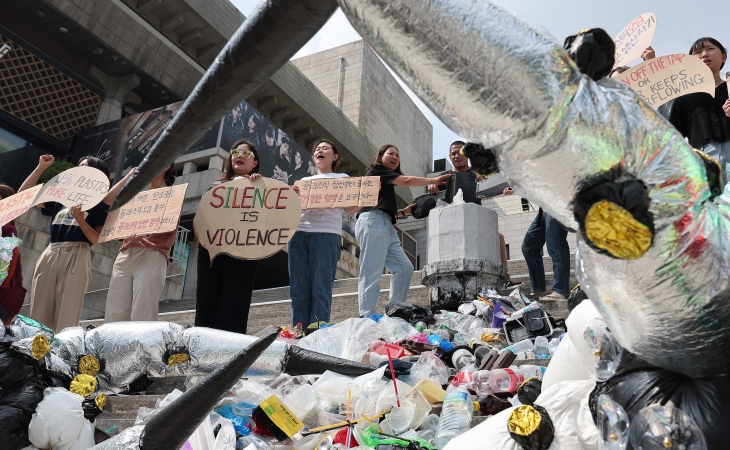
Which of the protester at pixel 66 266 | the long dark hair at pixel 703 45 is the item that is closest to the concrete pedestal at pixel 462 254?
the long dark hair at pixel 703 45

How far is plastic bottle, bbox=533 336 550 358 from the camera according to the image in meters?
4.20

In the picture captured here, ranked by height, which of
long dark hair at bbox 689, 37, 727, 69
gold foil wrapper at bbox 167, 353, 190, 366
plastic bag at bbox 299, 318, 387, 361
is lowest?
gold foil wrapper at bbox 167, 353, 190, 366

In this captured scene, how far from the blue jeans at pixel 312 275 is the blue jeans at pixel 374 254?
16.6 inches

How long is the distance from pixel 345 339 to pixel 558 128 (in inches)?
145

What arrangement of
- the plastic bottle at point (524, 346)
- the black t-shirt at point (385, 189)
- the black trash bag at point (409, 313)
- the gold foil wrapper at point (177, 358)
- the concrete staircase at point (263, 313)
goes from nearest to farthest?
the gold foil wrapper at point (177, 358)
the concrete staircase at point (263, 313)
the plastic bottle at point (524, 346)
the black trash bag at point (409, 313)
the black t-shirt at point (385, 189)

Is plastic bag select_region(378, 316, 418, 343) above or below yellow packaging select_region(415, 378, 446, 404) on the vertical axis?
above

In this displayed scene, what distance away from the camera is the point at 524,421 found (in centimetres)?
122

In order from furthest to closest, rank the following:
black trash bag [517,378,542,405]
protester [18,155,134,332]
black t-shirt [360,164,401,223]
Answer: black t-shirt [360,164,401,223] < protester [18,155,134,332] < black trash bag [517,378,542,405]

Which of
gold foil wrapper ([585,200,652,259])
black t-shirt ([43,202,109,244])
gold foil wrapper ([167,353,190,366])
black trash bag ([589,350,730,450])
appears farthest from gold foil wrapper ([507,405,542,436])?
black t-shirt ([43,202,109,244])

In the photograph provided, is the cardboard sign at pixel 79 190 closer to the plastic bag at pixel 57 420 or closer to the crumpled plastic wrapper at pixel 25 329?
the crumpled plastic wrapper at pixel 25 329

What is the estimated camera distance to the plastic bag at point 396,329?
4606 mm

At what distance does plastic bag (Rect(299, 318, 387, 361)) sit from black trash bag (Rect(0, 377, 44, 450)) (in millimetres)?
A: 1750

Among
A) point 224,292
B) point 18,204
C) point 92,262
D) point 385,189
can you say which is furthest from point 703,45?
point 92,262

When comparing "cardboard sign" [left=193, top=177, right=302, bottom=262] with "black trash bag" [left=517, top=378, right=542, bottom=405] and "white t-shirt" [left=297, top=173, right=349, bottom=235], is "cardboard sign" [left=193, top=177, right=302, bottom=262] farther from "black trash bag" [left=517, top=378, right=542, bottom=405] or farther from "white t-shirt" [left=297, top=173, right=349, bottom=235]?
"black trash bag" [left=517, top=378, right=542, bottom=405]
